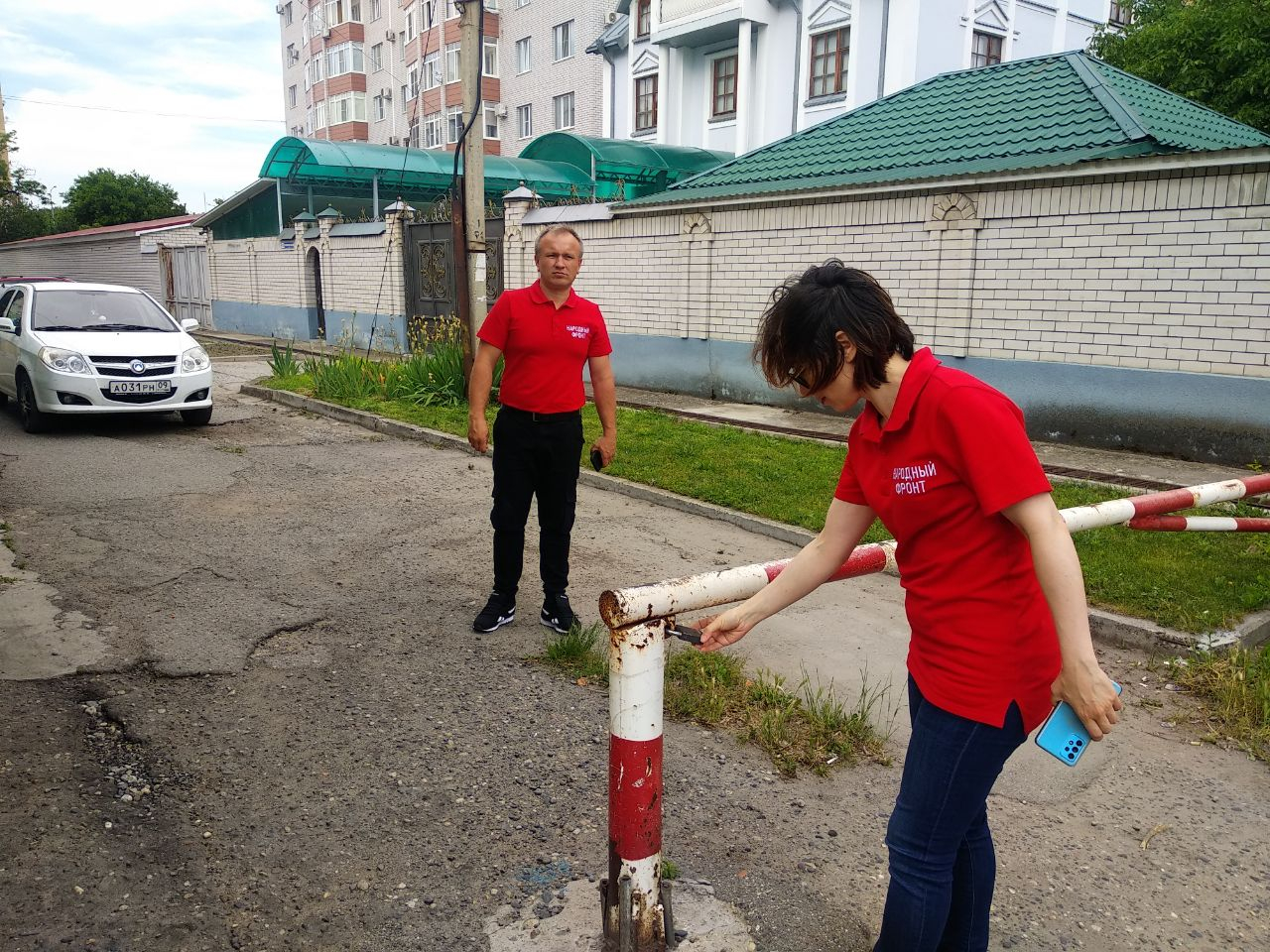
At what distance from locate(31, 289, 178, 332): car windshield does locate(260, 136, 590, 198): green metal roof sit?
12.8m

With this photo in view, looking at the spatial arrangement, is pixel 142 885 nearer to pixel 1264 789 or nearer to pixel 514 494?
pixel 514 494

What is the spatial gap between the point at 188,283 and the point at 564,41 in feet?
56.0

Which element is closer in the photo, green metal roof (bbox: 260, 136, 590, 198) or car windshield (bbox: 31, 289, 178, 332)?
car windshield (bbox: 31, 289, 178, 332)

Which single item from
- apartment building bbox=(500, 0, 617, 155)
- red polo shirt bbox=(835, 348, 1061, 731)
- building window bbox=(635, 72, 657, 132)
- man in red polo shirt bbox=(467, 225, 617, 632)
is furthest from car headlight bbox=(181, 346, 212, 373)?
apartment building bbox=(500, 0, 617, 155)

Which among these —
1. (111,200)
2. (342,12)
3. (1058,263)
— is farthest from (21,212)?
(1058,263)

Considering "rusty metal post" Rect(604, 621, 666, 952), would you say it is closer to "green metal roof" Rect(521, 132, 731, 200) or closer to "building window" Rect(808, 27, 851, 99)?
"green metal roof" Rect(521, 132, 731, 200)

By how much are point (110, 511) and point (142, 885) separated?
5.02 metres

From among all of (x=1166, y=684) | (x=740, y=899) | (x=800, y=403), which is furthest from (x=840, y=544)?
(x=800, y=403)

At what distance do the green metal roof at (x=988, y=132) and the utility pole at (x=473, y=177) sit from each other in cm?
340

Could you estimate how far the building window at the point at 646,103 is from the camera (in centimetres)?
3056

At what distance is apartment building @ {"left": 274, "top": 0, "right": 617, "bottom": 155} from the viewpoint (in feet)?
118

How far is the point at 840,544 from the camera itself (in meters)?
2.20

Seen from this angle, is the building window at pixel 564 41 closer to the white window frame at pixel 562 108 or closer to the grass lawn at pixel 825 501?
the white window frame at pixel 562 108

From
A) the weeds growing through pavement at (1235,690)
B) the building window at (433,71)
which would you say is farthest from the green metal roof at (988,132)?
the building window at (433,71)
